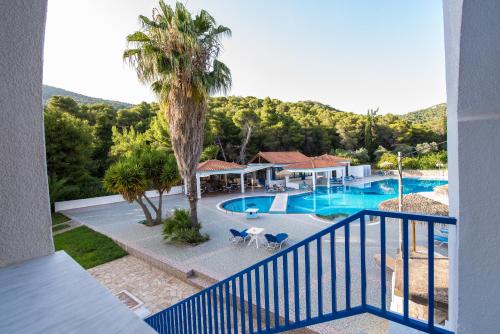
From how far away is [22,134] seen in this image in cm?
200

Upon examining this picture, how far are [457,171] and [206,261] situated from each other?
27.3ft

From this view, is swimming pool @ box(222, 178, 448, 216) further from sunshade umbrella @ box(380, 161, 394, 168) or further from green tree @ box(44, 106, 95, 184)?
green tree @ box(44, 106, 95, 184)

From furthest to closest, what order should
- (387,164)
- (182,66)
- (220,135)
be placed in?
(220,135) → (387,164) → (182,66)

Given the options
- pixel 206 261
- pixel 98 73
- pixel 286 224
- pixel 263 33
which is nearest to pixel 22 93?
pixel 206 261

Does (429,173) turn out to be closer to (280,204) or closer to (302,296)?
(280,204)

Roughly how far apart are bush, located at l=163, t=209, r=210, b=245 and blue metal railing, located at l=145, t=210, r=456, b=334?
4416mm

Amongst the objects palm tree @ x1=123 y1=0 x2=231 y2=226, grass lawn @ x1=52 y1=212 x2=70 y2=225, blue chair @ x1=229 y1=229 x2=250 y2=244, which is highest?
palm tree @ x1=123 y1=0 x2=231 y2=226

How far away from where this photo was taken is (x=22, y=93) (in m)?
1.98

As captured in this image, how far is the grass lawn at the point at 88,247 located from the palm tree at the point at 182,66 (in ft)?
13.7

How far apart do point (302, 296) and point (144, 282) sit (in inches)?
196

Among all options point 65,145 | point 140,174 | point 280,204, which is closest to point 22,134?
point 140,174

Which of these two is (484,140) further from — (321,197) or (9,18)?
(321,197)

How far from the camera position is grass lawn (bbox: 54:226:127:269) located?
955cm

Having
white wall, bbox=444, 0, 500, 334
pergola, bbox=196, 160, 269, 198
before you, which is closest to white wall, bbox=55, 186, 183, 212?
pergola, bbox=196, 160, 269, 198
